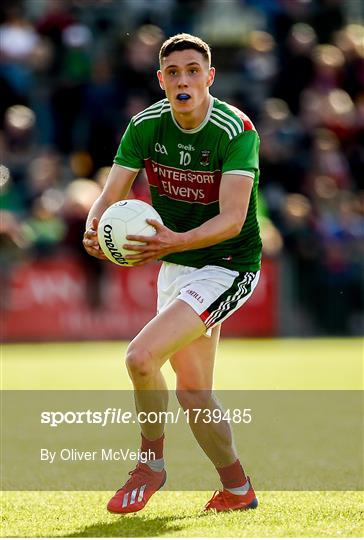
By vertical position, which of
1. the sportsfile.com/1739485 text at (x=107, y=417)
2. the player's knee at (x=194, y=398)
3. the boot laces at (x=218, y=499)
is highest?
the player's knee at (x=194, y=398)

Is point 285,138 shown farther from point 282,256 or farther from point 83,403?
point 83,403

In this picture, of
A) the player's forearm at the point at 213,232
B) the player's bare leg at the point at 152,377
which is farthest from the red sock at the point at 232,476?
the player's forearm at the point at 213,232

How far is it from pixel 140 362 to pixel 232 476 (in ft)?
2.94

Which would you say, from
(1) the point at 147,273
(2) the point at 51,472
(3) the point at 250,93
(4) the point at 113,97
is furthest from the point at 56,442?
(3) the point at 250,93

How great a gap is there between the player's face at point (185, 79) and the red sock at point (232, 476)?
74.1 inches

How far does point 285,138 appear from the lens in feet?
57.3

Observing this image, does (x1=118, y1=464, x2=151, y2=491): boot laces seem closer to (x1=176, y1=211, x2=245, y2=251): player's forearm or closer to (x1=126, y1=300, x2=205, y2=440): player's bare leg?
(x1=126, y1=300, x2=205, y2=440): player's bare leg

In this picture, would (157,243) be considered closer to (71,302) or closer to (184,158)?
(184,158)

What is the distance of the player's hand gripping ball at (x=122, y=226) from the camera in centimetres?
585

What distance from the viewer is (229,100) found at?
17859mm

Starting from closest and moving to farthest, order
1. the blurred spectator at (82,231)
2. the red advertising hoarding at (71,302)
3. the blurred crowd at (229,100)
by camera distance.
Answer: the blurred spectator at (82,231) → the red advertising hoarding at (71,302) → the blurred crowd at (229,100)

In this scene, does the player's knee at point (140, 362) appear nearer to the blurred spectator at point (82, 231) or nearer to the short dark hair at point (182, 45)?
the short dark hair at point (182, 45)

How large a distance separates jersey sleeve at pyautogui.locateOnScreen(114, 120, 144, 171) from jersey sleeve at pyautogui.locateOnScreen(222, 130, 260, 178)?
20.7 inches

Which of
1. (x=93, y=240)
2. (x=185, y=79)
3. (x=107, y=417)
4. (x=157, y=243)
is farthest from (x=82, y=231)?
(x=157, y=243)
